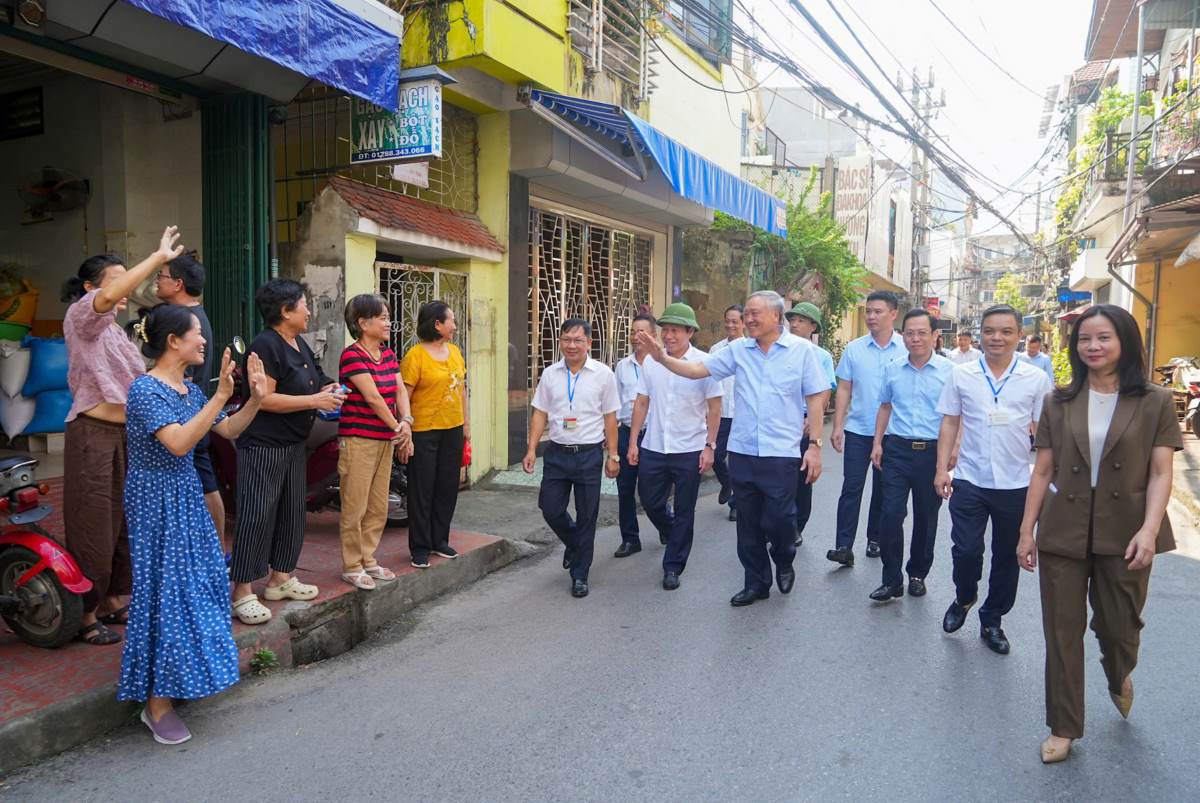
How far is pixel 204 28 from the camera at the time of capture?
15.6 ft

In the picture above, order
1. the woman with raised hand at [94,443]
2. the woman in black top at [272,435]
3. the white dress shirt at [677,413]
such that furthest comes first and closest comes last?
the white dress shirt at [677,413]
the woman in black top at [272,435]
the woman with raised hand at [94,443]

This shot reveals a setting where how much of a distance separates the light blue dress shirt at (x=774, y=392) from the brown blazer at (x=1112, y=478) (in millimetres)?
1796

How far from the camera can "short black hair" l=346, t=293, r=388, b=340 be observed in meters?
4.76

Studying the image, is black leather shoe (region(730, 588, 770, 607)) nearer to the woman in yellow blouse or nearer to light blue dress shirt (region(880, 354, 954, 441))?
light blue dress shirt (region(880, 354, 954, 441))

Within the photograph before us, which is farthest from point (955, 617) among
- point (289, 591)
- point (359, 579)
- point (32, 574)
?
point (32, 574)

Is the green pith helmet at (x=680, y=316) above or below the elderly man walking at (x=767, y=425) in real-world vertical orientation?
above

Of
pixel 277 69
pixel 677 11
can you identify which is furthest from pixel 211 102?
pixel 677 11

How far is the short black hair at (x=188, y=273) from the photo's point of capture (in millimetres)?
4246

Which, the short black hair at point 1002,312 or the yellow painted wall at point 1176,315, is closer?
the short black hair at point 1002,312

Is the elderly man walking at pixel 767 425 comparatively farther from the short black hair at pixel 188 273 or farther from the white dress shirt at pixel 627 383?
the short black hair at pixel 188 273

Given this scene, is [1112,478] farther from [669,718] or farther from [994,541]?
[669,718]

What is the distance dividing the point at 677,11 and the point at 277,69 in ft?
27.9

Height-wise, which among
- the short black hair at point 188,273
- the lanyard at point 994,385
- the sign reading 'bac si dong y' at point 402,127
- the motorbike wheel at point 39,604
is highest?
the sign reading 'bac si dong y' at point 402,127

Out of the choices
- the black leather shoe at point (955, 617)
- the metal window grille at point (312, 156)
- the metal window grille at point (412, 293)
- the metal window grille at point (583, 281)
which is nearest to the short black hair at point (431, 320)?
the metal window grille at point (412, 293)
